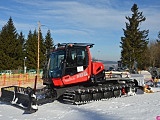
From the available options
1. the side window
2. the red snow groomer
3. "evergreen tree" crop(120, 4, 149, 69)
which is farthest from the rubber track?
"evergreen tree" crop(120, 4, 149, 69)

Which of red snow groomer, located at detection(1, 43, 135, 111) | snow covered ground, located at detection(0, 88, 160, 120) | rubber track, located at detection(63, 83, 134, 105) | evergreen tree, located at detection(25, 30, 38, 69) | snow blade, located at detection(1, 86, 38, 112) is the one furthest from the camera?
evergreen tree, located at detection(25, 30, 38, 69)

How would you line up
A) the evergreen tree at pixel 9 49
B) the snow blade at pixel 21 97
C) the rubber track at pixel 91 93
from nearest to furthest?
the snow blade at pixel 21 97 < the rubber track at pixel 91 93 < the evergreen tree at pixel 9 49

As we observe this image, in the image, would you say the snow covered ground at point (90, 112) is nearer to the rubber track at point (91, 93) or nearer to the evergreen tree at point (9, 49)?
the rubber track at point (91, 93)

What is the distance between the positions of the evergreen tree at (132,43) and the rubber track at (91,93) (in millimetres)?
42922

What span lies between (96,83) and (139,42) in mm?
46487

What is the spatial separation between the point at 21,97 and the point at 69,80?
230cm

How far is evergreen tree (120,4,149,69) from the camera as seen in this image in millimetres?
58000

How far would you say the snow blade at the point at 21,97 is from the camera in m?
11.5

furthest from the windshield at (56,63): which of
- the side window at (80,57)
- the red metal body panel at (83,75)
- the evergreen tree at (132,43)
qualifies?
the evergreen tree at (132,43)

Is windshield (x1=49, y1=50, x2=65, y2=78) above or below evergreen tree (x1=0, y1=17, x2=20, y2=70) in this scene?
below

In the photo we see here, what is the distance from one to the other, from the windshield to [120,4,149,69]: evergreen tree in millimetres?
44785

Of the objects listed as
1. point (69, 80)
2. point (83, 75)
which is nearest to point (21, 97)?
point (69, 80)

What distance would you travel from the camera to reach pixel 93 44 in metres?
14.3

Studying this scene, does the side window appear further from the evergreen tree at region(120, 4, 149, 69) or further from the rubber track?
the evergreen tree at region(120, 4, 149, 69)
